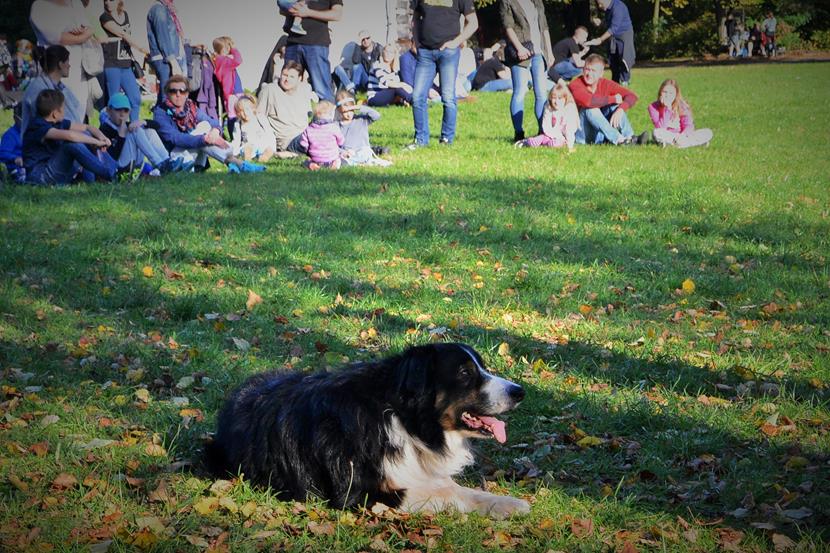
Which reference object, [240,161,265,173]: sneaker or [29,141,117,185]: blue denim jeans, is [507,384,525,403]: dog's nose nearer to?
[29,141,117,185]: blue denim jeans

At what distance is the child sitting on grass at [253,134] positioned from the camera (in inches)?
555

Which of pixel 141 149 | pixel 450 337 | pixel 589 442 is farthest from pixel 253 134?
pixel 589 442

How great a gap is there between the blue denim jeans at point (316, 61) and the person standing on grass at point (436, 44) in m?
1.50

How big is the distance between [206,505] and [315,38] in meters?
11.7

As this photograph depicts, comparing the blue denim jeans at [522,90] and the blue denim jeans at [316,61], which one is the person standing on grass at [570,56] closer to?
the blue denim jeans at [522,90]

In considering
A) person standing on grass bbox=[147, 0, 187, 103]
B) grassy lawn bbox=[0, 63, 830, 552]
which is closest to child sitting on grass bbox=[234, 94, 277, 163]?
person standing on grass bbox=[147, 0, 187, 103]

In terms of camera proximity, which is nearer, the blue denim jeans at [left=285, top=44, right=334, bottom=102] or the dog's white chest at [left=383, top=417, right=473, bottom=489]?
the dog's white chest at [left=383, top=417, right=473, bottom=489]

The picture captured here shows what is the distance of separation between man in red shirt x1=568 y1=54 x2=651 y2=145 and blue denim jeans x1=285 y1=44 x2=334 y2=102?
4.72 meters

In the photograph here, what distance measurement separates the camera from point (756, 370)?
5.37m

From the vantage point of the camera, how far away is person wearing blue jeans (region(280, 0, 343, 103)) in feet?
46.5

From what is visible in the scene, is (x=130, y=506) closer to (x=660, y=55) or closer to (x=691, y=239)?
(x=691, y=239)

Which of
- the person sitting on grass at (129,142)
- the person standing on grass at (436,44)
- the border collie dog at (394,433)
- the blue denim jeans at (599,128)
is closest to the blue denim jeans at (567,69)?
the blue denim jeans at (599,128)

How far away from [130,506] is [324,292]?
338 cm

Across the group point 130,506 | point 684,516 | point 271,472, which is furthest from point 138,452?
point 684,516
